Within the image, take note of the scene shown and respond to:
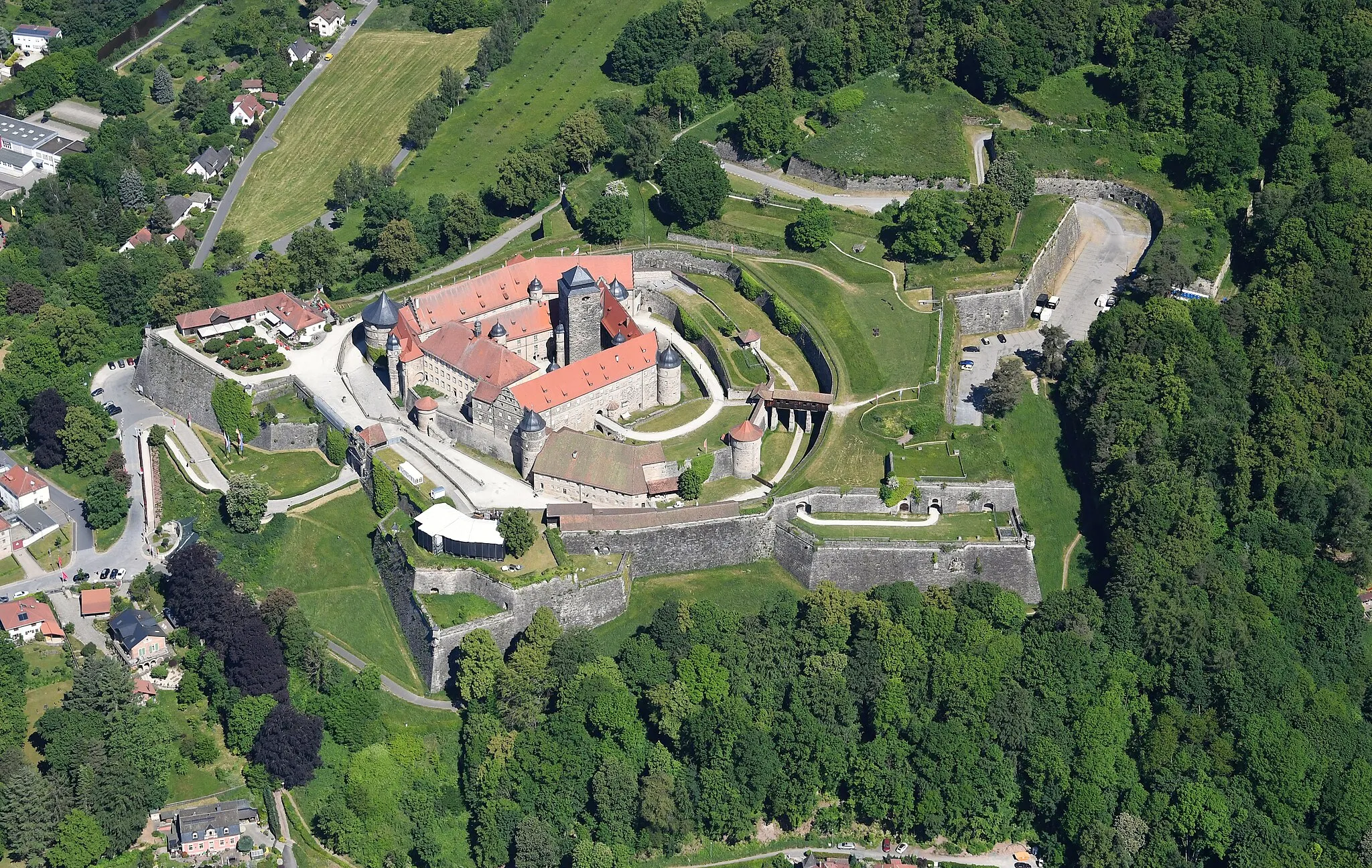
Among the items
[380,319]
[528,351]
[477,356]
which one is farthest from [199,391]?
[528,351]

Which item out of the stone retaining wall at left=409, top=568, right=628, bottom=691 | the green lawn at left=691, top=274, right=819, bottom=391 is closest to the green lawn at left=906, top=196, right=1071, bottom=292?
the green lawn at left=691, top=274, right=819, bottom=391

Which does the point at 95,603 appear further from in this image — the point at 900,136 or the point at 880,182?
the point at 900,136

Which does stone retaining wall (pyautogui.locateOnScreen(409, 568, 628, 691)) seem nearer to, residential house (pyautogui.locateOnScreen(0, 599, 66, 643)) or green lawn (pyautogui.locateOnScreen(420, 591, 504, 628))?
green lawn (pyautogui.locateOnScreen(420, 591, 504, 628))

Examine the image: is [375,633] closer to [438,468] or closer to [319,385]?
[438,468]

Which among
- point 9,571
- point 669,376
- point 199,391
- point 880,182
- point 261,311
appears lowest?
point 9,571

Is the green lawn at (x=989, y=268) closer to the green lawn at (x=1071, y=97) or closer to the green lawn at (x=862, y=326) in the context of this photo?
the green lawn at (x=862, y=326)
